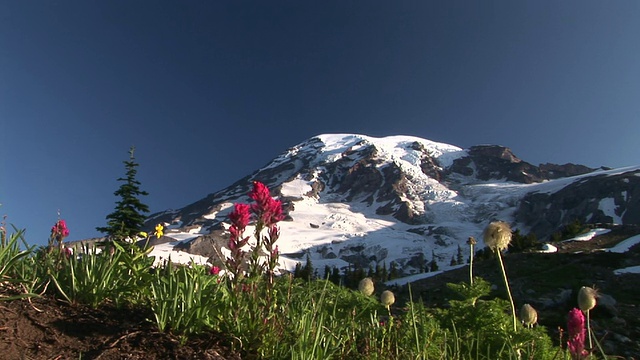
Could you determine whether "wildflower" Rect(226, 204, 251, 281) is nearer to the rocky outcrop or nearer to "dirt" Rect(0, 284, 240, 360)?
"dirt" Rect(0, 284, 240, 360)

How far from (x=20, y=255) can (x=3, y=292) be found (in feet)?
1.20

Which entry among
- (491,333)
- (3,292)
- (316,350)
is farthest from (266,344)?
(491,333)

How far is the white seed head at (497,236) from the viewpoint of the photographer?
5.39 metres

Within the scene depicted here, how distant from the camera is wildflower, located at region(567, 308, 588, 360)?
2309mm

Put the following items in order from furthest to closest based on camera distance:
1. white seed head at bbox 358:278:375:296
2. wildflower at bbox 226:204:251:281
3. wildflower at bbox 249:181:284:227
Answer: white seed head at bbox 358:278:375:296 → wildflower at bbox 249:181:284:227 → wildflower at bbox 226:204:251:281

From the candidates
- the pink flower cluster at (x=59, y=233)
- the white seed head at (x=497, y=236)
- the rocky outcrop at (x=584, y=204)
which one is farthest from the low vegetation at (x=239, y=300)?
the rocky outcrop at (x=584, y=204)

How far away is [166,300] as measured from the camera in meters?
2.63

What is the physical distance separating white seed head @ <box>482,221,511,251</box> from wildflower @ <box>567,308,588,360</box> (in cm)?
257

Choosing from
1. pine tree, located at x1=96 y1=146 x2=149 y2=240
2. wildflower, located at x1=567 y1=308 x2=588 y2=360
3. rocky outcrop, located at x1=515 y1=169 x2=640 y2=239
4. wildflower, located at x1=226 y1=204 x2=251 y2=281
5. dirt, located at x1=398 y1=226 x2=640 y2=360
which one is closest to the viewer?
wildflower, located at x1=567 y1=308 x2=588 y2=360

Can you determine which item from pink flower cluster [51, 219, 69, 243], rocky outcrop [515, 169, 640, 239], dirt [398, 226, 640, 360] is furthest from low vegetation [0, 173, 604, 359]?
rocky outcrop [515, 169, 640, 239]

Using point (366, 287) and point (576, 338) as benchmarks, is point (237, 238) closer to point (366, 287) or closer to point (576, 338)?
point (576, 338)

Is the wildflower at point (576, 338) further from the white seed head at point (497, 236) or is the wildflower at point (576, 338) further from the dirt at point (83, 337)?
A: the white seed head at point (497, 236)

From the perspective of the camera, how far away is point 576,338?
7.93 feet

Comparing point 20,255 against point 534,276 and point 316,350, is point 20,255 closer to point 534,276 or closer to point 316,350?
point 316,350
